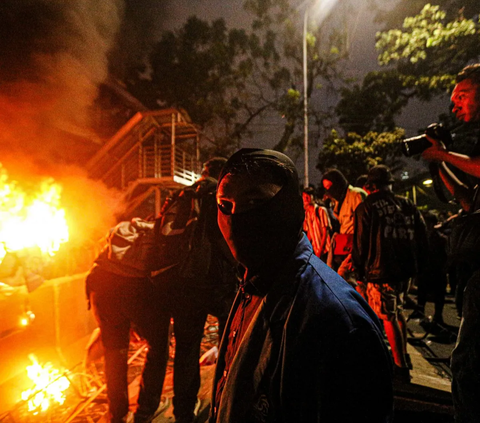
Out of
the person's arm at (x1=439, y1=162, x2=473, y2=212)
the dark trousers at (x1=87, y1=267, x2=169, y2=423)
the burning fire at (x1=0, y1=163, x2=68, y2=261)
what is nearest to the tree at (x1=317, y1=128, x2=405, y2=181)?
the person's arm at (x1=439, y1=162, x2=473, y2=212)

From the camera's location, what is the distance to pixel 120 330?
3.31 metres

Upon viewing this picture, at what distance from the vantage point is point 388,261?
3.68 metres

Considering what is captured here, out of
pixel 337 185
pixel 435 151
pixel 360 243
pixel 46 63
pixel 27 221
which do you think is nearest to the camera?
pixel 435 151

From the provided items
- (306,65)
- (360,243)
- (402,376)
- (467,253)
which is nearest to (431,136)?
(467,253)

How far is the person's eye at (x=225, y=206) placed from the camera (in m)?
1.23

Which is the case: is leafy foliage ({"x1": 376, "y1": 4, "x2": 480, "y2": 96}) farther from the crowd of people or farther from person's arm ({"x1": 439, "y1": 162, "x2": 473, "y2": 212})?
person's arm ({"x1": 439, "y1": 162, "x2": 473, "y2": 212})

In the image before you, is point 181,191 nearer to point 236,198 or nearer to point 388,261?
point 236,198

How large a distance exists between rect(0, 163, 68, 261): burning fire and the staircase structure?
4585mm

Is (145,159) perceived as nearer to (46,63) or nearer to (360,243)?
(46,63)

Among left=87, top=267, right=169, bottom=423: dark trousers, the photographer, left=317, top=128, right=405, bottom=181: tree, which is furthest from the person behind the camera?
left=317, top=128, right=405, bottom=181: tree

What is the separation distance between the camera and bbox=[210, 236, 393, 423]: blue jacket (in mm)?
864

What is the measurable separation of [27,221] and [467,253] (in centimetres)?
806

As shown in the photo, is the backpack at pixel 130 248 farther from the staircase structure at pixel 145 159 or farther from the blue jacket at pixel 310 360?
the staircase structure at pixel 145 159

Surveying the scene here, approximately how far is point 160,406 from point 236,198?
3.43 meters
